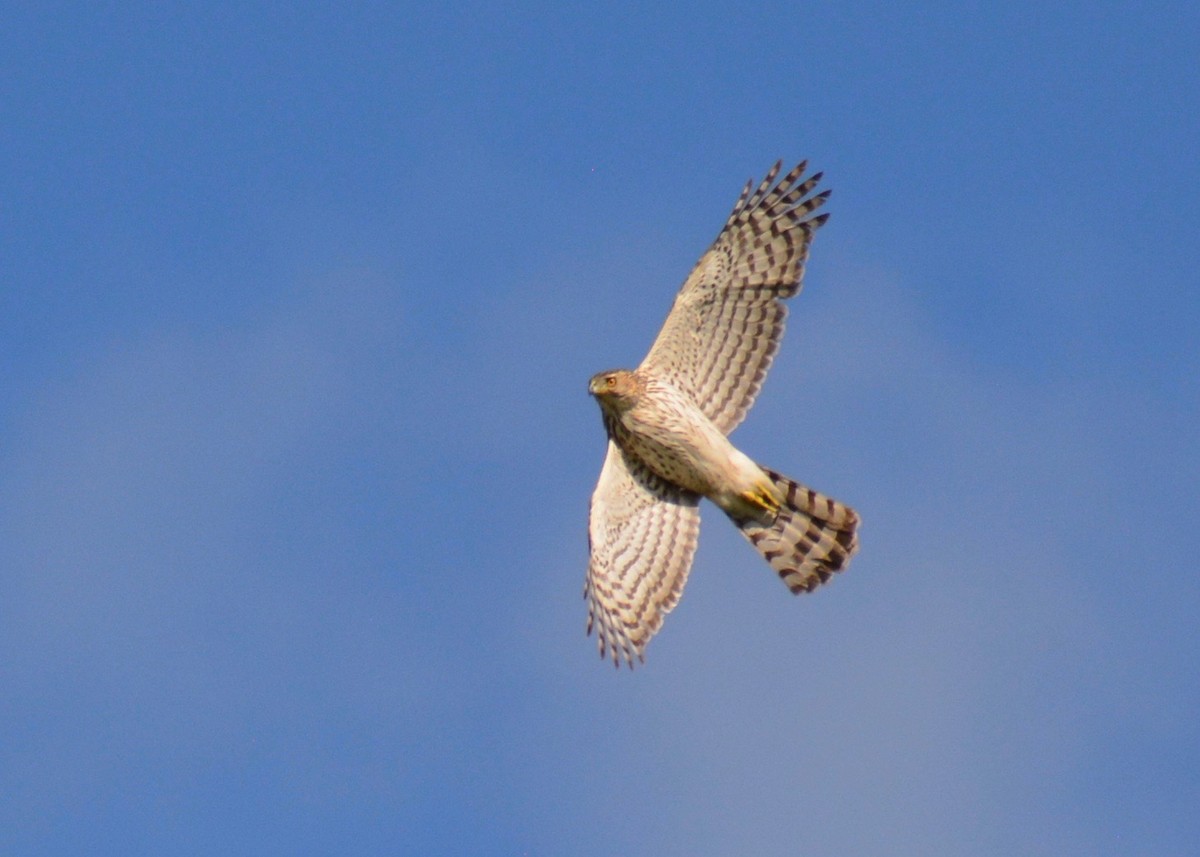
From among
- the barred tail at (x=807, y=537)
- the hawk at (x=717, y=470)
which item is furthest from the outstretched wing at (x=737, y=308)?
the barred tail at (x=807, y=537)

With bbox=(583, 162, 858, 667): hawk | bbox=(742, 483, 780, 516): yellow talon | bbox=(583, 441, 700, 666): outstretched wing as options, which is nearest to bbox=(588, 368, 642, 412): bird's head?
bbox=(583, 162, 858, 667): hawk

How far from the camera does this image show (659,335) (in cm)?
1227

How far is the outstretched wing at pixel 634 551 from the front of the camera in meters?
12.2

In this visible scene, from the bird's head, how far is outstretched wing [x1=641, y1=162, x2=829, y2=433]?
394 millimetres

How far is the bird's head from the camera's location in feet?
38.9

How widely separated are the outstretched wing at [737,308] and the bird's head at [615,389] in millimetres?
394

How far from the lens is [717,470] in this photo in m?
12.0

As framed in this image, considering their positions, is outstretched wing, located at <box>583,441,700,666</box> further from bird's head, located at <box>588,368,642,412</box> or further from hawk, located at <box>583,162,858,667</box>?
bird's head, located at <box>588,368,642,412</box>

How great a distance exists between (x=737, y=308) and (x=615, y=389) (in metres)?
1.12

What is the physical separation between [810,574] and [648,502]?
1321 mm

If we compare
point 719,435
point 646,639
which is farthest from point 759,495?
point 646,639

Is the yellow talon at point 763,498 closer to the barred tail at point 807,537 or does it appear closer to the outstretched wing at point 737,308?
the barred tail at point 807,537

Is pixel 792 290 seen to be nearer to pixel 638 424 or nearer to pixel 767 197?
pixel 767 197

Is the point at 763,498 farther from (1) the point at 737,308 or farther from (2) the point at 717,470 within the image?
(1) the point at 737,308
